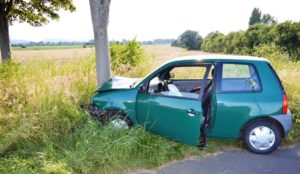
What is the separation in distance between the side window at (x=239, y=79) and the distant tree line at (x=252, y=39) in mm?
10427

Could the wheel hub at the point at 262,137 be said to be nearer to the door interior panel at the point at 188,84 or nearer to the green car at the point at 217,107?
the green car at the point at 217,107

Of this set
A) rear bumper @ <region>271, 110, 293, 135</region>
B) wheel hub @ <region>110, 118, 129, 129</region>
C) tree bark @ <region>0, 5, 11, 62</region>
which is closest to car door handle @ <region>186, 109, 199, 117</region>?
wheel hub @ <region>110, 118, 129, 129</region>

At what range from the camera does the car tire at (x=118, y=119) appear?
4473 mm

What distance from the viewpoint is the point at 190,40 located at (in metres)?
46.8

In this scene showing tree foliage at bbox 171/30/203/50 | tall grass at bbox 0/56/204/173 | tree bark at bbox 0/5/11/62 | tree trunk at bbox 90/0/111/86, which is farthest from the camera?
tree foliage at bbox 171/30/203/50

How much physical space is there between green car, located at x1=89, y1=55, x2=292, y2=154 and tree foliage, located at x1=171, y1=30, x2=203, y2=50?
4248 cm

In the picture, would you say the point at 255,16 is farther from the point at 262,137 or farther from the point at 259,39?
the point at 262,137

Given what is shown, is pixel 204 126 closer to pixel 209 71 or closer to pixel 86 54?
pixel 209 71

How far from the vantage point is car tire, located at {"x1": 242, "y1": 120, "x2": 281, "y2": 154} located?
428cm

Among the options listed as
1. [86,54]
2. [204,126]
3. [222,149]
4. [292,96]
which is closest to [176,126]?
[204,126]

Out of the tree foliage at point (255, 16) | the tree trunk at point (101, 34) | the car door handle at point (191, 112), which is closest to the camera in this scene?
the car door handle at point (191, 112)

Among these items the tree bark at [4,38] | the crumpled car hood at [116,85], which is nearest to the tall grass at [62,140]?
the crumpled car hood at [116,85]

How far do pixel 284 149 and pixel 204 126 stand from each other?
1630 mm

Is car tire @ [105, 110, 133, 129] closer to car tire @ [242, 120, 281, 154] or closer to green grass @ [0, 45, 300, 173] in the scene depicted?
green grass @ [0, 45, 300, 173]
